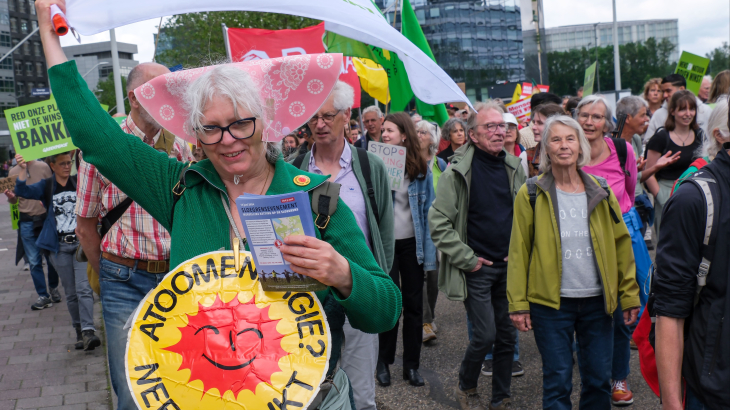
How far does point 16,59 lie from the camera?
8806 cm

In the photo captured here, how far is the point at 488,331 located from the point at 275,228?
10.1ft

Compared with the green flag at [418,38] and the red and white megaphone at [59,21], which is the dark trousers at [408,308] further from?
the red and white megaphone at [59,21]

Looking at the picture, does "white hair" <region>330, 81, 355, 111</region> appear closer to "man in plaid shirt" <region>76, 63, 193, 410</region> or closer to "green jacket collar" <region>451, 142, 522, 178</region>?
"green jacket collar" <region>451, 142, 522, 178</region>

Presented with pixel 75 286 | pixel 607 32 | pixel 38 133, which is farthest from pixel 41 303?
pixel 607 32

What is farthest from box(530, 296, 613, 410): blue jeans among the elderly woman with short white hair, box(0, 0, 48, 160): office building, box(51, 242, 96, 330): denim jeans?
box(0, 0, 48, 160): office building

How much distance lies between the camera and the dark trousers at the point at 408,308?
16.5 feet

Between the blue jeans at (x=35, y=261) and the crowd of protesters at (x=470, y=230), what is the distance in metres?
1.49

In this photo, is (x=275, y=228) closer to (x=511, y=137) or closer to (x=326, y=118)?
(x=326, y=118)

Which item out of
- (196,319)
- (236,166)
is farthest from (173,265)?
(236,166)

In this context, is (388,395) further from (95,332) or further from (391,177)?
(95,332)

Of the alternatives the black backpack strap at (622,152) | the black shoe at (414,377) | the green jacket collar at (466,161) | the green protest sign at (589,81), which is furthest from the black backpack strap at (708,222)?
the green protest sign at (589,81)

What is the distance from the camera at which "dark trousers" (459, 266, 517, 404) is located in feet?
14.3

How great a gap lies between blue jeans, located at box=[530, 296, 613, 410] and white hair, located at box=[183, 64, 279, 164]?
8.07 ft

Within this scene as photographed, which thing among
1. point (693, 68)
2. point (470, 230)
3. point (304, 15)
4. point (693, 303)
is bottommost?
point (470, 230)
